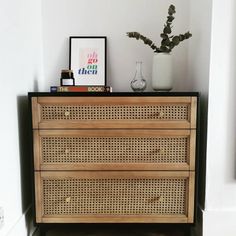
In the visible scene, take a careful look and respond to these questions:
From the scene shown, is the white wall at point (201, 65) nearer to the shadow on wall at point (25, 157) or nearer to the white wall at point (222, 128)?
the white wall at point (222, 128)

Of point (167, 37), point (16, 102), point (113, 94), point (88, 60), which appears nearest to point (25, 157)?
point (16, 102)

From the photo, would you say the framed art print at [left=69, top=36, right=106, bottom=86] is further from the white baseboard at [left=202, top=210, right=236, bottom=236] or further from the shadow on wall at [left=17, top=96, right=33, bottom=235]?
the white baseboard at [left=202, top=210, right=236, bottom=236]

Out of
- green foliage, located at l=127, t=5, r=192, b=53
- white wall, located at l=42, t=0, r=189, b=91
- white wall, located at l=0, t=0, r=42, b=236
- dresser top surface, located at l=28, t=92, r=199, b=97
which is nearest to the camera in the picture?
white wall, located at l=0, t=0, r=42, b=236

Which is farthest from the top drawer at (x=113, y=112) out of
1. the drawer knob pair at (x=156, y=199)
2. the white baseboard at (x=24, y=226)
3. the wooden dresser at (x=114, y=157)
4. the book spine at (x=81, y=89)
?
the white baseboard at (x=24, y=226)

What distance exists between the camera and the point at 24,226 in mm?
1558

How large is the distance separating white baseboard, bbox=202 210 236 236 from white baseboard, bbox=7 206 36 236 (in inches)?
43.3

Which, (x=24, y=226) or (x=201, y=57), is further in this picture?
(x=201, y=57)

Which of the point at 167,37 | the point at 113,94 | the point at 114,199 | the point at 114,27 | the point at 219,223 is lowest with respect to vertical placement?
the point at 219,223

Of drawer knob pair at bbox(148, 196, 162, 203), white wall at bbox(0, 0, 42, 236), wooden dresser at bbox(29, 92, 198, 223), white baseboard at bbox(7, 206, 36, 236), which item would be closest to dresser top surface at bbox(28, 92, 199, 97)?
wooden dresser at bbox(29, 92, 198, 223)

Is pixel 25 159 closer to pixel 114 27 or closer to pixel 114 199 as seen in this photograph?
pixel 114 199

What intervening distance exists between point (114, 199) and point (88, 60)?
1.03 meters

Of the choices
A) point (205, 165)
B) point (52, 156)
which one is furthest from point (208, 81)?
point (52, 156)

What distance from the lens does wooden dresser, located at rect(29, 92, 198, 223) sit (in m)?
1.50

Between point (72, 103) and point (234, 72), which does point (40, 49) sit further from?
point (234, 72)
